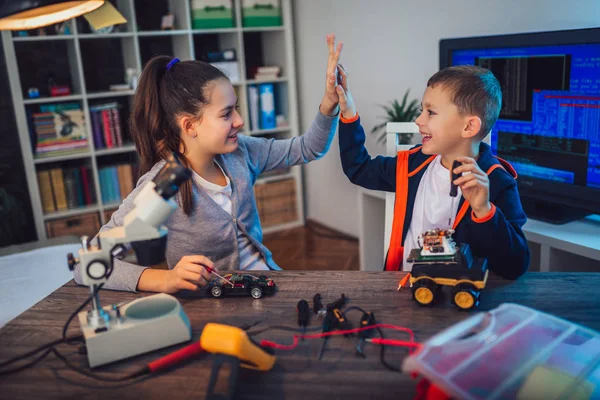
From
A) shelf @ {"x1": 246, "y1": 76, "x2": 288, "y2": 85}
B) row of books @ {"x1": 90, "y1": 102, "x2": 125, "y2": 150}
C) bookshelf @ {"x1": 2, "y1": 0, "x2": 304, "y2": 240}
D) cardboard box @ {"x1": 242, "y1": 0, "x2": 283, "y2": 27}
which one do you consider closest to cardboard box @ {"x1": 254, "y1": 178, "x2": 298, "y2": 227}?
bookshelf @ {"x1": 2, "y1": 0, "x2": 304, "y2": 240}

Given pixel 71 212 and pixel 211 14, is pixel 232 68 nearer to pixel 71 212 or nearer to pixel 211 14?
pixel 211 14

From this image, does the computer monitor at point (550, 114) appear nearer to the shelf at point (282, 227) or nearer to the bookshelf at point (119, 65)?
the bookshelf at point (119, 65)

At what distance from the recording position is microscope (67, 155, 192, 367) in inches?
36.9

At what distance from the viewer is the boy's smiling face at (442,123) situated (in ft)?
4.69

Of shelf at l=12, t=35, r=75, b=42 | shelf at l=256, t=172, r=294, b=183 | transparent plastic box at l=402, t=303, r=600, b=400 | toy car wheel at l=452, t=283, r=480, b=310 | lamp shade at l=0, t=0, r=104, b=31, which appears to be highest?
shelf at l=12, t=35, r=75, b=42

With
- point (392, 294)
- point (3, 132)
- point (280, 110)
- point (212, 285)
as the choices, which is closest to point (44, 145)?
point (3, 132)

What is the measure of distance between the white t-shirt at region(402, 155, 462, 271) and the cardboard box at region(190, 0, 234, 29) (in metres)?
2.59

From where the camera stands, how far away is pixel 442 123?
1435 millimetres

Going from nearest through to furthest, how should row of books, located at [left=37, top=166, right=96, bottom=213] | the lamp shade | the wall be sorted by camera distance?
the lamp shade
the wall
row of books, located at [left=37, top=166, right=96, bottom=213]

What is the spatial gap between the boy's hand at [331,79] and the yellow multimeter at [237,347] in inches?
31.9

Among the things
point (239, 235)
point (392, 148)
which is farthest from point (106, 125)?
point (392, 148)

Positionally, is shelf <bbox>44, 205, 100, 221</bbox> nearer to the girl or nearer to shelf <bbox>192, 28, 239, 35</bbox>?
shelf <bbox>192, 28, 239, 35</bbox>

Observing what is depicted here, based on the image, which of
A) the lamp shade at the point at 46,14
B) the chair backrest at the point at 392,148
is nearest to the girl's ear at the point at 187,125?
the lamp shade at the point at 46,14

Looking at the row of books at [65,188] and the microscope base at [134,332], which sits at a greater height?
the microscope base at [134,332]
